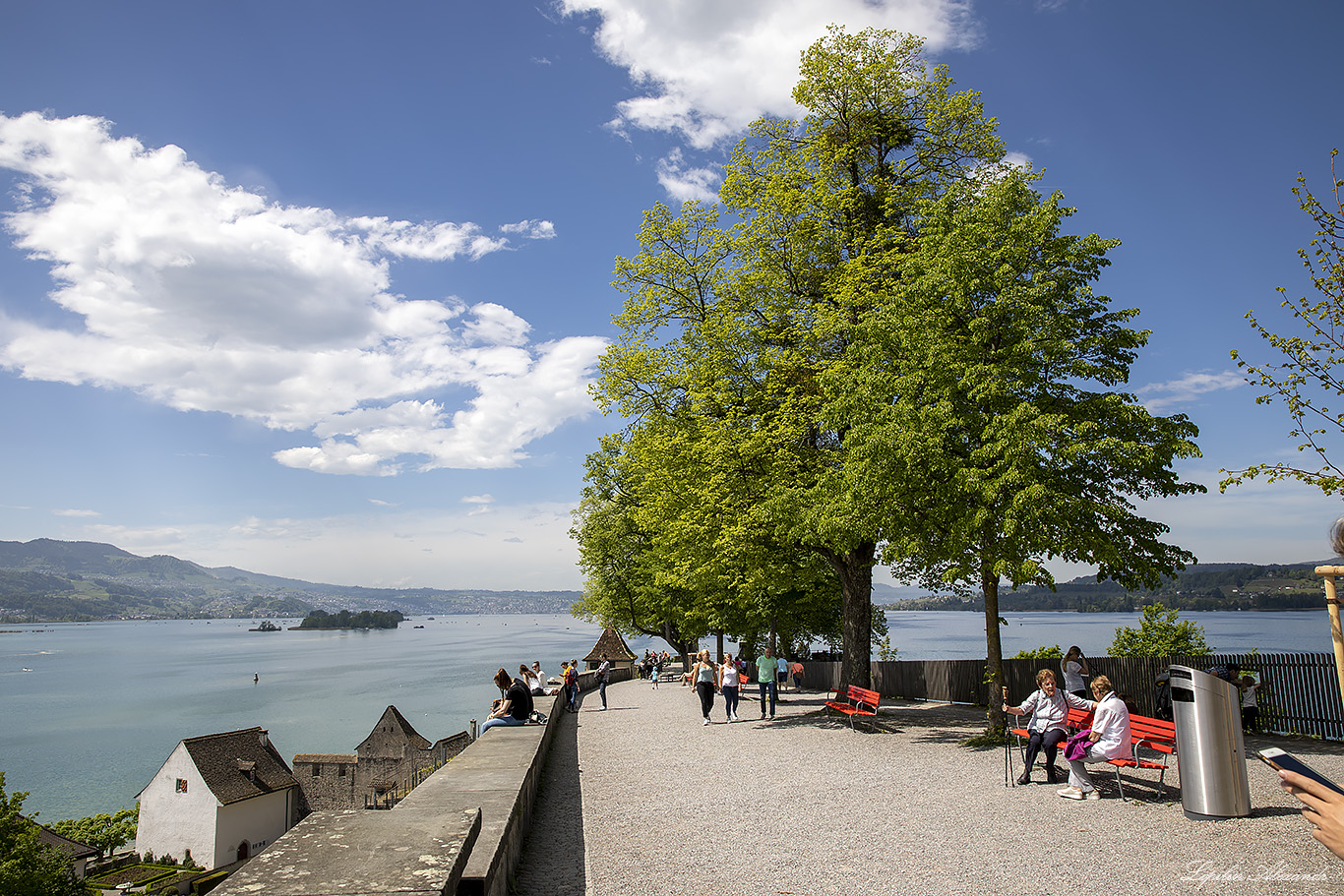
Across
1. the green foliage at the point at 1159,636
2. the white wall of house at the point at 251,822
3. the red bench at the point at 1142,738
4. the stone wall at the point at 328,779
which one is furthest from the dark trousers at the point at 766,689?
the stone wall at the point at 328,779

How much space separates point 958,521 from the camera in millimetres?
13383

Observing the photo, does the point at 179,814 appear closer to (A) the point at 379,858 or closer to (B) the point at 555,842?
(B) the point at 555,842

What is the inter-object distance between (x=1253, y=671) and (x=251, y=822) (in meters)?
58.0

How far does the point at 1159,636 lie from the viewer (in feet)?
73.2

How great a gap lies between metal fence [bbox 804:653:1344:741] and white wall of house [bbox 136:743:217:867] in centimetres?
4772

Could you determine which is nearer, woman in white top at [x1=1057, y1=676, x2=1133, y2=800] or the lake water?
woman in white top at [x1=1057, y1=676, x2=1133, y2=800]

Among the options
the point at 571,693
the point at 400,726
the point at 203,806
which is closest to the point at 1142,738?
the point at 571,693

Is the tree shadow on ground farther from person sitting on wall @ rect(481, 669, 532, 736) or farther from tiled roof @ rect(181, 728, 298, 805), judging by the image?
tiled roof @ rect(181, 728, 298, 805)

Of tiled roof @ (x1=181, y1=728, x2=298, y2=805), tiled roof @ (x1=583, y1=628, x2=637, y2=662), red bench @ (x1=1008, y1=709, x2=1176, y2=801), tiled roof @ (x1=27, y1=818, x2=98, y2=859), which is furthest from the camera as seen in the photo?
tiled roof @ (x1=181, y1=728, x2=298, y2=805)

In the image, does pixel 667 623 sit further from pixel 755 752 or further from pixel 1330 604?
pixel 1330 604

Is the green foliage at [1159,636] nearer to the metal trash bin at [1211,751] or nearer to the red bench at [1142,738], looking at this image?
the red bench at [1142,738]

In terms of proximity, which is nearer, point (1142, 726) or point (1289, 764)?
point (1289, 764)

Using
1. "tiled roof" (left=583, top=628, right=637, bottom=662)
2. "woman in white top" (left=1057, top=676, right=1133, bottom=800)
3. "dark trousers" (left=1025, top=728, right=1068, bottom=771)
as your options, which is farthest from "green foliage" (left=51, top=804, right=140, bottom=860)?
"woman in white top" (left=1057, top=676, right=1133, bottom=800)

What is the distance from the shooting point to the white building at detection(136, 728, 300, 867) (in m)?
49.8
